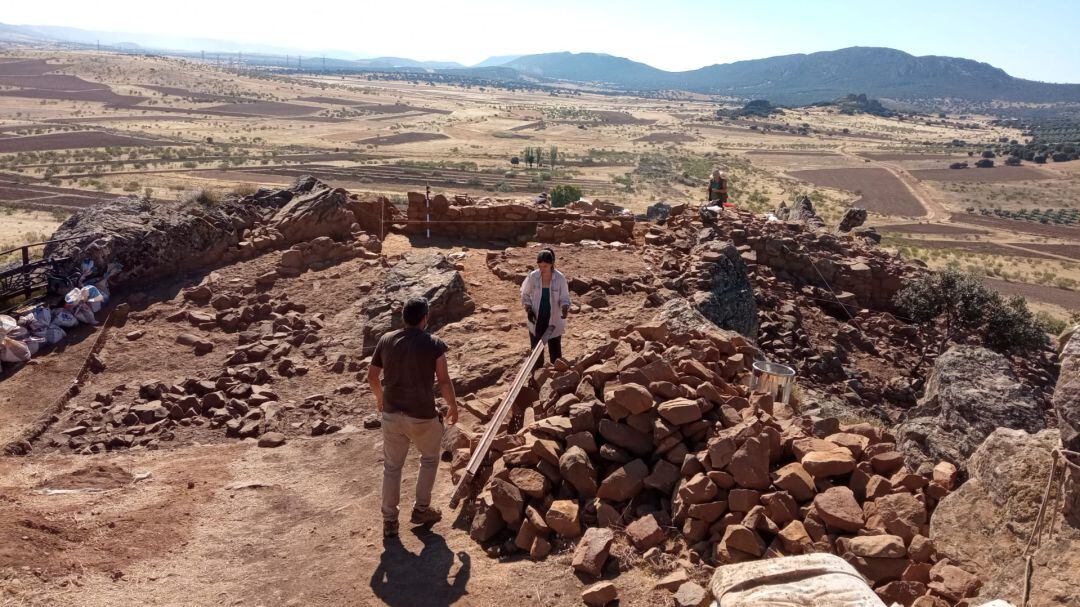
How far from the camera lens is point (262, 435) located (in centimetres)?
880

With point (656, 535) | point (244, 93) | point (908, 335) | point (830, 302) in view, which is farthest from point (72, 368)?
point (244, 93)

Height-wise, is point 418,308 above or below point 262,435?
above

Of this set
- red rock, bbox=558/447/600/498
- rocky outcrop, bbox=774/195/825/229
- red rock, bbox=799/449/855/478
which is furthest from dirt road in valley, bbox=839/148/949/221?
red rock, bbox=558/447/600/498

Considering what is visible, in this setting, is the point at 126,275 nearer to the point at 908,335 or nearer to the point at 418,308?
the point at 418,308

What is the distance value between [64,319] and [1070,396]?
12.5 metres

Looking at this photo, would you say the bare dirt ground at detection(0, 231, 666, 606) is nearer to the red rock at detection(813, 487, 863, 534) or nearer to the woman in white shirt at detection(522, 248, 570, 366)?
the woman in white shirt at detection(522, 248, 570, 366)

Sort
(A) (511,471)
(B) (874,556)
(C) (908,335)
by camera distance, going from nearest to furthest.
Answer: (B) (874,556) → (A) (511,471) → (C) (908,335)

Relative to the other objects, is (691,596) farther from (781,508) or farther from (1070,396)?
(1070,396)

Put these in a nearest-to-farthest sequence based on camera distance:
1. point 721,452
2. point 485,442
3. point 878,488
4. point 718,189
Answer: point 878,488 → point 721,452 → point 485,442 → point 718,189

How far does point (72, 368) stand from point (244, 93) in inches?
5118

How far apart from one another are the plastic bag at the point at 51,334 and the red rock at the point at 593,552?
9.37 m

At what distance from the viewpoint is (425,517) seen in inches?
246

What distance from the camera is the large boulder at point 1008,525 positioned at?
161 inches

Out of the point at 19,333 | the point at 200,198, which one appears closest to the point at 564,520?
the point at 19,333
